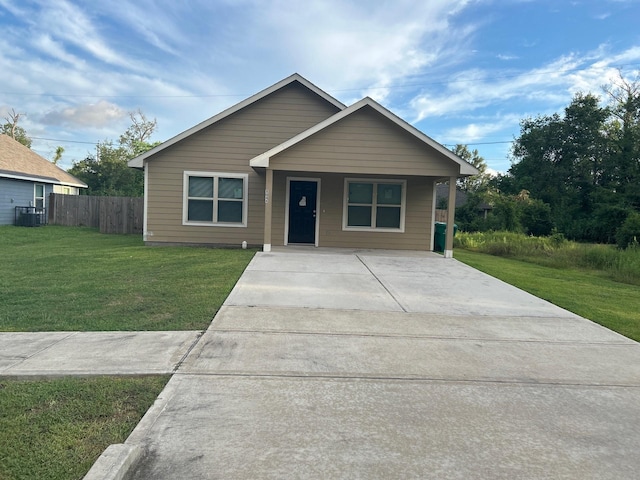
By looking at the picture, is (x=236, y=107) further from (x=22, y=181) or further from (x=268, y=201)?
(x=22, y=181)

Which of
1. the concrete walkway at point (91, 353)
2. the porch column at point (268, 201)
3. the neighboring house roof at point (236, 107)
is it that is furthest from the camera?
the neighboring house roof at point (236, 107)

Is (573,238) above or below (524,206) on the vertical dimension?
below

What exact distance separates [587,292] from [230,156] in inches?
405

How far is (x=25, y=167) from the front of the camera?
22125 mm

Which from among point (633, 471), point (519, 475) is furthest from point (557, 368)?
point (519, 475)

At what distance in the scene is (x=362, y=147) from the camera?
11.9 meters

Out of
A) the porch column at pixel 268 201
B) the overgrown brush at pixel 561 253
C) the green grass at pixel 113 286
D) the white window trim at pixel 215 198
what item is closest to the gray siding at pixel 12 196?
the green grass at pixel 113 286

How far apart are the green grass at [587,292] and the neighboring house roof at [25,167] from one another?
815 inches

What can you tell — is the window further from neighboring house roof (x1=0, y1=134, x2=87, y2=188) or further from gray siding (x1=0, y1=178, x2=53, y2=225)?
neighboring house roof (x1=0, y1=134, x2=87, y2=188)

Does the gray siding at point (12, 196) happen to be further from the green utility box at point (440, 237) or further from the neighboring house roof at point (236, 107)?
the green utility box at point (440, 237)

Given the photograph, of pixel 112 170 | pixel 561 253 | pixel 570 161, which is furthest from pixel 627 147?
pixel 112 170

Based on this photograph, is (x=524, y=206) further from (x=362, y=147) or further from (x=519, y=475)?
(x=519, y=475)

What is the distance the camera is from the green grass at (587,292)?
6684 millimetres

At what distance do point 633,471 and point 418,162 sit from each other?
392 inches
